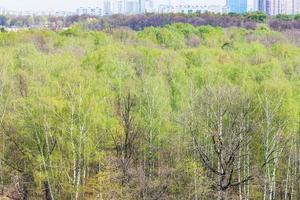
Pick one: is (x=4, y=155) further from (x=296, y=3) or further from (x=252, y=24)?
(x=296, y=3)

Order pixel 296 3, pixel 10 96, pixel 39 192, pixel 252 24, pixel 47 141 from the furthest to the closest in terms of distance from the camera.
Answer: pixel 296 3
pixel 252 24
pixel 10 96
pixel 39 192
pixel 47 141

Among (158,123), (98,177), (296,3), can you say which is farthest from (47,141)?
(296,3)

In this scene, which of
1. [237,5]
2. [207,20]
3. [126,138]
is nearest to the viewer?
[126,138]

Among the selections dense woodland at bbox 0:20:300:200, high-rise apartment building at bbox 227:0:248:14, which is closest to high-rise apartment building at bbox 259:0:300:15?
high-rise apartment building at bbox 227:0:248:14

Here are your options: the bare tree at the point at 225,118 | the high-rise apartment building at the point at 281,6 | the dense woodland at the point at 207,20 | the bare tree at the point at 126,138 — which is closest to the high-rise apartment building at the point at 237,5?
the high-rise apartment building at the point at 281,6

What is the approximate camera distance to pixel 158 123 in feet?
84.7

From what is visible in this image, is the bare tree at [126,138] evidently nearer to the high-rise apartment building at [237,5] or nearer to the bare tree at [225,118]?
the bare tree at [225,118]

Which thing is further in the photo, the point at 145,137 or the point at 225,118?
the point at 145,137

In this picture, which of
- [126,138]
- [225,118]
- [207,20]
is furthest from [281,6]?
[126,138]

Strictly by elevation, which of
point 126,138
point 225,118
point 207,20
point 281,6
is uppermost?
point 281,6

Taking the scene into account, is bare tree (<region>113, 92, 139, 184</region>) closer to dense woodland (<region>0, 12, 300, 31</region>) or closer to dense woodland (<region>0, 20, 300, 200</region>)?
dense woodland (<region>0, 20, 300, 200</region>)

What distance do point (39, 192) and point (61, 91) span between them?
4.44 meters

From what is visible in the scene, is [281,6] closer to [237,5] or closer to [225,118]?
[237,5]

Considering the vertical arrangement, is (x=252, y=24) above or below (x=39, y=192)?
above
